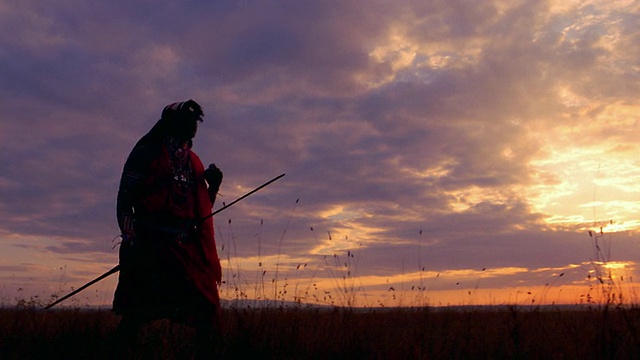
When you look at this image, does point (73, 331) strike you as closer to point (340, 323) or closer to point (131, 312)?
point (131, 312)

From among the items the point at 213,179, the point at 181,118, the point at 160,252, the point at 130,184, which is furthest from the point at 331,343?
the point at 181,118

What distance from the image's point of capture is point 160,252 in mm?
4961

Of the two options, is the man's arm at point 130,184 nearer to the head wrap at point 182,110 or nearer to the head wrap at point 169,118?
the head wrap at point 169,118

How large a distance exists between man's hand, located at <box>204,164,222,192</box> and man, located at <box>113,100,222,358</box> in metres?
0.30

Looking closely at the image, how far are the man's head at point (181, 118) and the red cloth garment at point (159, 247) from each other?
0.72ft

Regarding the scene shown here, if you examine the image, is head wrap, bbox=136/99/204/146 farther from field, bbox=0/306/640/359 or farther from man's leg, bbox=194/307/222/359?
field, bbox=0/306/640/359

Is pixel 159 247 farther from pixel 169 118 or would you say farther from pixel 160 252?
pixel 169 118

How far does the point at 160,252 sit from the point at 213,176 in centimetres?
88

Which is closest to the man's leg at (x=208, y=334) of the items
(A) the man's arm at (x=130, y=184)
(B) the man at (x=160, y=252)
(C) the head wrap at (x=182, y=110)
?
(B) the man at (x=160, y=252)

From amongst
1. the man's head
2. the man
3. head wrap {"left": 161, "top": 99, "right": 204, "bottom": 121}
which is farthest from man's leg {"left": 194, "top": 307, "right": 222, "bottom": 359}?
head wrap {"left": 161, "top": 99, "right": 204, "bottom": 121}

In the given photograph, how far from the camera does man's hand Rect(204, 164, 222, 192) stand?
5.45 m

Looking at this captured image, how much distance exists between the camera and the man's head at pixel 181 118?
5.21m

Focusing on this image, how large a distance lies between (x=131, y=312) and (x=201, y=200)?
111cm

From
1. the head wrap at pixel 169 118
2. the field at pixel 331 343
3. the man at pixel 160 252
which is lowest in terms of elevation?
the field at pixel 331 343
